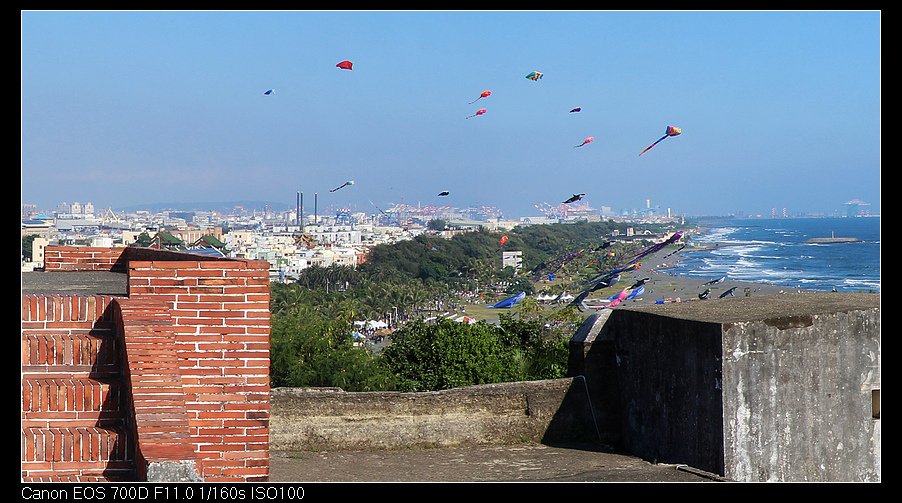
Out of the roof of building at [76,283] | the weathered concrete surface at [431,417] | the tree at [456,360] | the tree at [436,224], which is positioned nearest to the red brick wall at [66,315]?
the roof of building at [76,283]

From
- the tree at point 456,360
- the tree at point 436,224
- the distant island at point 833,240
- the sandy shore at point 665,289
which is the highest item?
the tree at point 436,224

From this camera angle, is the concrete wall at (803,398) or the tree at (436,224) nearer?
the concrete wall at (803,398)

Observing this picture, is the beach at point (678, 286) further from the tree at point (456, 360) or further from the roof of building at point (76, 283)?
the roof of building at point (76, 283)

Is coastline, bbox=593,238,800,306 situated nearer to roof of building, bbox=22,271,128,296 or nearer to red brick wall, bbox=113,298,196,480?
roof of building, bbox=22,271,128,296

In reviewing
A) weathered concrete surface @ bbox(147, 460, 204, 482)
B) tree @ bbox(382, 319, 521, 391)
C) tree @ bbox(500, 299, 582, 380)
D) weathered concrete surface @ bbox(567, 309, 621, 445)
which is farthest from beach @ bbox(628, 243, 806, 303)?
weathered concrete surface @ bbox(147, 460, 204, 482)

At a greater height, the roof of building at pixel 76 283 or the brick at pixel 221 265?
the brick at pixel 221 265

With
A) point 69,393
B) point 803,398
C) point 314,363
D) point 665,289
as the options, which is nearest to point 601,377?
point 803,398
